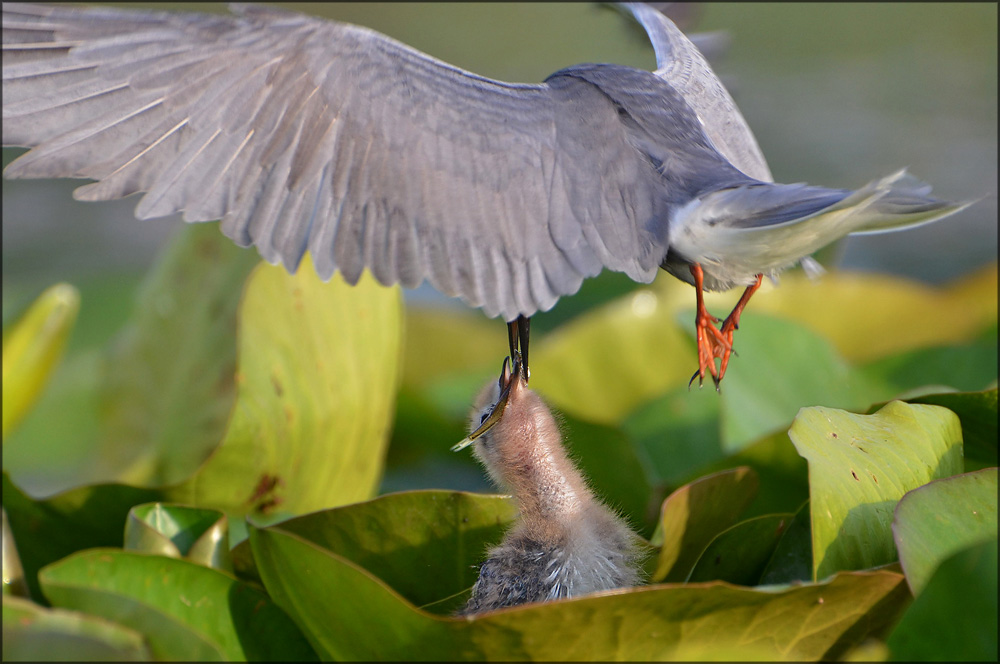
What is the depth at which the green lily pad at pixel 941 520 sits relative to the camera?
107cm

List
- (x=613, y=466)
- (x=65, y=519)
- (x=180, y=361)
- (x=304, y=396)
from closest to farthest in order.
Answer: (x=65, y=519), (x=304, y=396), (x=613, y=466), (x=180, y=361)

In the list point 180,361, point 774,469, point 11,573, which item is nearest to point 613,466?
point 774,469

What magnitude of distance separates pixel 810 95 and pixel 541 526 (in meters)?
5.37

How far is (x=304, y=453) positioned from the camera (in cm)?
171

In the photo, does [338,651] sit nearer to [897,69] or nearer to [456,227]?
[456,227]

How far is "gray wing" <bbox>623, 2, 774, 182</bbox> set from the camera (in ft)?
5.24

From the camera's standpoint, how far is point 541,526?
1.34 m

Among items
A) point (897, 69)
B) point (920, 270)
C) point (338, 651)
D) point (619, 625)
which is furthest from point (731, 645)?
point (897, 69)

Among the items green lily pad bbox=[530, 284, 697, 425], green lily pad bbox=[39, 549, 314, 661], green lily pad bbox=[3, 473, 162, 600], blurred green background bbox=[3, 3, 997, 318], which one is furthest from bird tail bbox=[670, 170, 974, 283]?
blurred green background bbox=[3, 3, 997, 318]

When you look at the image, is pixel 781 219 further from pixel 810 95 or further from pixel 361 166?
pixel 810 95

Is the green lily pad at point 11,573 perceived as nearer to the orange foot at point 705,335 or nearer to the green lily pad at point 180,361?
the green lily pad at point 180,361

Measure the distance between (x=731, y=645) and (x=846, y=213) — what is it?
0.52 meters

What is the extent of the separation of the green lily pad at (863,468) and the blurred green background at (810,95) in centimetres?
A: 286

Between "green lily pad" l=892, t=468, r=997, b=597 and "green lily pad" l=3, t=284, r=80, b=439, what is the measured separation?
1608 millimetres
